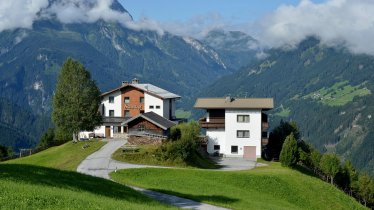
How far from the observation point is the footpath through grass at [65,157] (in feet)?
209

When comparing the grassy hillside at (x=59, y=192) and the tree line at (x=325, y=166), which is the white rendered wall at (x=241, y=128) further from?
the grassy hillside at (x=59, y=192)

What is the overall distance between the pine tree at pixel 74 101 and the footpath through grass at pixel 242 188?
2748 cm

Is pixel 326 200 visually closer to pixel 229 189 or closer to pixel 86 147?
pixel 229 189

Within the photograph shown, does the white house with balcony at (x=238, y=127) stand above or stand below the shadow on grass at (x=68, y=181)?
above

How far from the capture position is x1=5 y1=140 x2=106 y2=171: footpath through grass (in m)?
63.8

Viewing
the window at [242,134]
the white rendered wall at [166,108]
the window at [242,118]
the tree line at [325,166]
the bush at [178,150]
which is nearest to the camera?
the bush at [178,150]

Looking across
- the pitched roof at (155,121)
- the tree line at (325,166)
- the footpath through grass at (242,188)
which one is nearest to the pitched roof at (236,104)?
the tree line at (325,166)

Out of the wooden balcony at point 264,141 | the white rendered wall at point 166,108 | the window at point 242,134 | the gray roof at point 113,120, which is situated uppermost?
the white rendered wall at point 166,108

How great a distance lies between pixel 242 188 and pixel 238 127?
37895 mm

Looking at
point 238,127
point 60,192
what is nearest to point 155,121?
point 238,127

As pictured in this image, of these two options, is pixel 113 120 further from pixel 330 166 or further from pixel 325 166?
pixel 330 166

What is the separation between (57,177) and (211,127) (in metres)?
55.5

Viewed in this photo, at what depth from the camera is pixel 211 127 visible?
9050 cm

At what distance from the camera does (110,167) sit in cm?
5897
